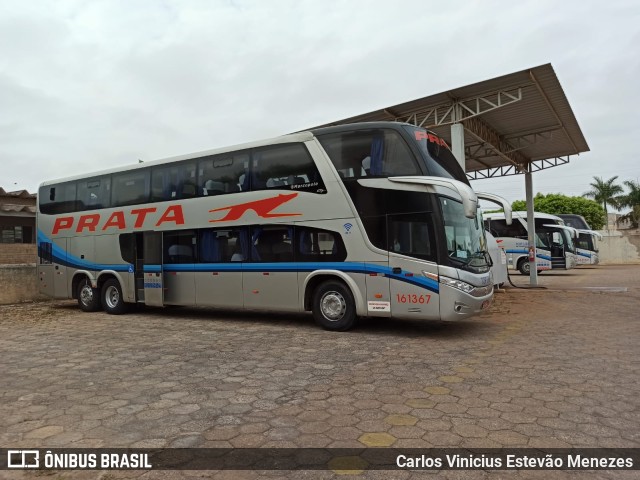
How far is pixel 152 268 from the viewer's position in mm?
11250

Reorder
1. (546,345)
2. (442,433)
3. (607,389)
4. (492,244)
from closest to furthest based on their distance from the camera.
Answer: (442,433), (607,389), (546,345), (492,244)

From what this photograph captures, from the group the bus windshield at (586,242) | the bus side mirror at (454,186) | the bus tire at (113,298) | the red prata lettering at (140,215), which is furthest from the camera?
the bus windshield at (586,242)

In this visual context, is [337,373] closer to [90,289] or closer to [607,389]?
[607,389]

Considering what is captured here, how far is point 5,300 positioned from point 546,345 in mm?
15021

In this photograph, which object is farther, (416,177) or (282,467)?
(416,177)

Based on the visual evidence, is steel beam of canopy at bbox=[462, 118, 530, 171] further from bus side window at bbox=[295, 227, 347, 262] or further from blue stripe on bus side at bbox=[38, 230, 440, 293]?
blue stripe on bus side at bbox=[38, 230, 440, 293]

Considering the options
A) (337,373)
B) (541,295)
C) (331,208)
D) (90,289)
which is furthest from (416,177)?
(90,289)

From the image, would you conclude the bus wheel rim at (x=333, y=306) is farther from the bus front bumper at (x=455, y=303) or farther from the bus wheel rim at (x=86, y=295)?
the bus wheel rim at (x=86, y=295)

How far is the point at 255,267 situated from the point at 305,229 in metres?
1.47

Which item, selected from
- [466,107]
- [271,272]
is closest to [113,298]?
[271,272]

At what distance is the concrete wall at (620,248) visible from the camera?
37250 mm

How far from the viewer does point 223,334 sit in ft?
28.2

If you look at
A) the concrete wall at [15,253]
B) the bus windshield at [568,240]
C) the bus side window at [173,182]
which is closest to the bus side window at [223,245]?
the bus side window at [173,182]

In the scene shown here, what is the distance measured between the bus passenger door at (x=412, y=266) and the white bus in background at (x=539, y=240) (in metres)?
17.1
